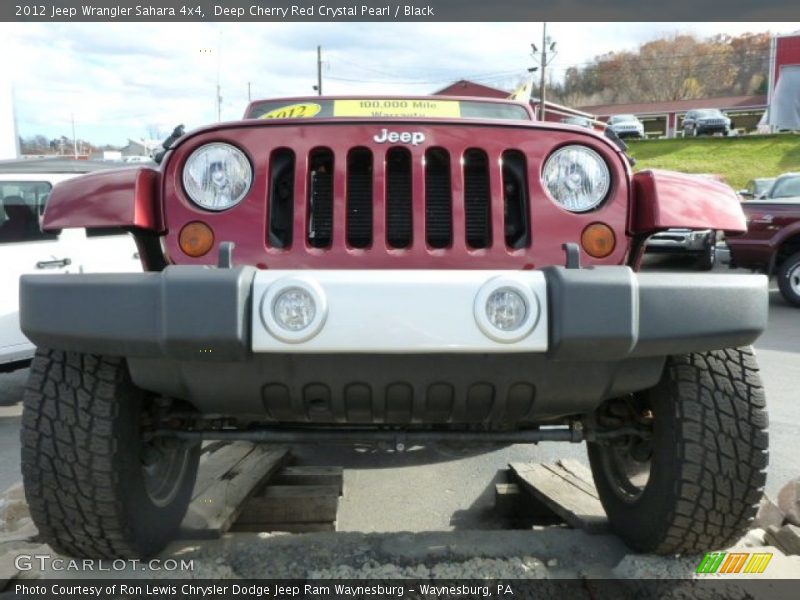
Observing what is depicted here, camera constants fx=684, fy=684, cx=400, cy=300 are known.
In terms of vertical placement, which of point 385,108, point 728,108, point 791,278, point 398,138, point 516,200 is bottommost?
point 791,278

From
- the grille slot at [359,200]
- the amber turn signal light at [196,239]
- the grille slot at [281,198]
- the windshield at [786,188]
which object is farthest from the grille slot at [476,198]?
the windshield at [786,188]

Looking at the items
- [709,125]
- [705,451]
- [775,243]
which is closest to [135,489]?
[705,451]

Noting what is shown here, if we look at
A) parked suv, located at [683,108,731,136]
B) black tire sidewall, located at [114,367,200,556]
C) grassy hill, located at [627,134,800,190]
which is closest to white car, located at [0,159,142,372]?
black tire sidewall, located at [114,367,200,556]

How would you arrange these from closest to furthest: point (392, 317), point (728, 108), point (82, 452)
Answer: point (392, 317) → point (82, 452) → point (728, 108)

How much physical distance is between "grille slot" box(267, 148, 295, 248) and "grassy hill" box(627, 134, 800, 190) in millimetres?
27198

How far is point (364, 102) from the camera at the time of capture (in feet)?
9.70

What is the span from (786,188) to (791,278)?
1.89 m

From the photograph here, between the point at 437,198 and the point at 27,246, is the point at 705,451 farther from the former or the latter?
the point at 27,246

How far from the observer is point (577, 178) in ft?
6.81

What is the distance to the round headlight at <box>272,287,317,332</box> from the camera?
1.63 metres

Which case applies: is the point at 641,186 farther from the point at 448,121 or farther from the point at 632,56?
the point at 632,56

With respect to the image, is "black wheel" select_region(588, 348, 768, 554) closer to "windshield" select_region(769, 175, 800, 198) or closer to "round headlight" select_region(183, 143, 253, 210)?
"round headlight" select_region(183, 143, 253, 210)

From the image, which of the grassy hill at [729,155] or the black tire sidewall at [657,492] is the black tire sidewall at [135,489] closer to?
the black tire sidewall at [657,492]

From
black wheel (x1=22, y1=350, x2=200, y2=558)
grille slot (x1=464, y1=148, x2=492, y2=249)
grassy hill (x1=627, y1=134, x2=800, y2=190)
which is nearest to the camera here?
black wheel (x1=22, y1=350, x2=200, y2=558)
